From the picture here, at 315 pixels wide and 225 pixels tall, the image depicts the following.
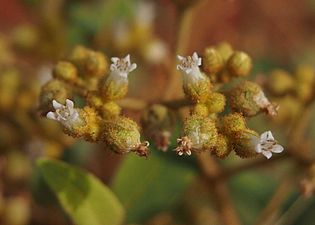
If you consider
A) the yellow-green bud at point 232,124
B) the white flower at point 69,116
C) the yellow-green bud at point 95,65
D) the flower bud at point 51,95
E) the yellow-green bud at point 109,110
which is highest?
the yellow-green bud at point 95,65

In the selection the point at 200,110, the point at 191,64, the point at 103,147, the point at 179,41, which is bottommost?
the point at 200,110

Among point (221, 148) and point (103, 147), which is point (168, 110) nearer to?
point (221, 148)

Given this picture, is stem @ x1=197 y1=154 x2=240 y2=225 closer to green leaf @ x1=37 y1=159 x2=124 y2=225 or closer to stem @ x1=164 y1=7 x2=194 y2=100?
stem @ x1=164 y1=7 x2=194 y2=100

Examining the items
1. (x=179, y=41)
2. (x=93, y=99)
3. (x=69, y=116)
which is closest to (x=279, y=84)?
(x=179, y=41)

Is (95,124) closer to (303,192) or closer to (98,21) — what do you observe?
(303,192)

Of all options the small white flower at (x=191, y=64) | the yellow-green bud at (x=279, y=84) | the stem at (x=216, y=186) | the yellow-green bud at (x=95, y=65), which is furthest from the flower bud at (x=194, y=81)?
the stem at (x=216, y=186)

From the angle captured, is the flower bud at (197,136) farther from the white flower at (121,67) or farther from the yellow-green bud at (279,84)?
the yellow-green bud at (279,84)

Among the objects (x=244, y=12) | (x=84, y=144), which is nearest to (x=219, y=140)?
(x=84, y=144)
